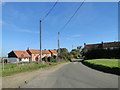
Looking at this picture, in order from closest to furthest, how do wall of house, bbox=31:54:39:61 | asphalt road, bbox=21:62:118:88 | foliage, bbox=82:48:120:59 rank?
asphalt road, bbox=21:62:118:88, foliage, bbox=82:48:120:59, wall of house, bbox=31:54:39:61

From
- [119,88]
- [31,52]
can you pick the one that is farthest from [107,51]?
[119,88]

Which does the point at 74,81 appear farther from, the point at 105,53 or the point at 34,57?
the point at 34,57

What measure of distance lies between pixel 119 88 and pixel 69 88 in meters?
2.86

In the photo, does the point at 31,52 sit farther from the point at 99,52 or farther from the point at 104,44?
the point at 104,44

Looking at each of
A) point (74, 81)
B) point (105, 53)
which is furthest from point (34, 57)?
point (74, 81)

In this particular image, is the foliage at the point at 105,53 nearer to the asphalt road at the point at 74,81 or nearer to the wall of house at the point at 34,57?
the wall of house at the point at 34,57

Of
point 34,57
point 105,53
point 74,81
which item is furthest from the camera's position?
point 34,57

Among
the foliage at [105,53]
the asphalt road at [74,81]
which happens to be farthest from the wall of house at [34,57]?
the asphalt road at [74,81]

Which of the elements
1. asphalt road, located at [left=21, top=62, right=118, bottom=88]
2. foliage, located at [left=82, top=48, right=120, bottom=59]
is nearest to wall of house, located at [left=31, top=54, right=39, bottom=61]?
foliage, located at [left=82, top=48, right=120, bottom=59]

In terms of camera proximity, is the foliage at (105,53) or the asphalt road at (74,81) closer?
the asphalt road at (74,81)

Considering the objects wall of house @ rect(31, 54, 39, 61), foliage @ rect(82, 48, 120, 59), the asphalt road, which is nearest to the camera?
the asphalt road

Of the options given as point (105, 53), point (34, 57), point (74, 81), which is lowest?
point (34, 57)

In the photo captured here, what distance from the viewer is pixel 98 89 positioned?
6.42 m

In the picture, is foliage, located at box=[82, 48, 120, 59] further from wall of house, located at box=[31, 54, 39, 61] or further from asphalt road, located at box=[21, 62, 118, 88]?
asphalt road, located at box=[21, 62, 118, 88]
